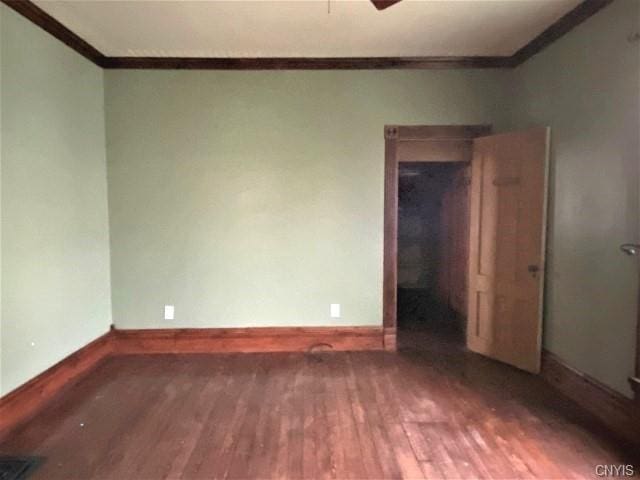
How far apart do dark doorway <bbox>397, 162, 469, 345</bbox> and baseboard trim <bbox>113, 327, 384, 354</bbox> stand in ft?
2.90

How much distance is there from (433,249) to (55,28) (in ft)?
16.8

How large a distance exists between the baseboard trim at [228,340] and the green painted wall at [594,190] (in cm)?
194

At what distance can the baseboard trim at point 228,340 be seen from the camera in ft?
15.2

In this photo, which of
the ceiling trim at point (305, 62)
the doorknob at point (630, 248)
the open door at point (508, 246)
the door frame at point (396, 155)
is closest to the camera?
the doorknob at point (630, 248)

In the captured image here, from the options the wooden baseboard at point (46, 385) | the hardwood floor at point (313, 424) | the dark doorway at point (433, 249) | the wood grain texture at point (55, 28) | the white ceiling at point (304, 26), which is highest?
the white ceiling at point (304, 26)

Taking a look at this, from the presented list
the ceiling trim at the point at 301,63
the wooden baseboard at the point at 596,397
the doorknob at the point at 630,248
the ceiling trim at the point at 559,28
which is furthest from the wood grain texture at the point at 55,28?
the wooden baseboard at the point at 596,397

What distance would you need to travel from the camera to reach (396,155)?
4613mm

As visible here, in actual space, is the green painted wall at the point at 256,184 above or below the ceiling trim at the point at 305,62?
below

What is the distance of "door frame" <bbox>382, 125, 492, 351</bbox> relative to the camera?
461cm

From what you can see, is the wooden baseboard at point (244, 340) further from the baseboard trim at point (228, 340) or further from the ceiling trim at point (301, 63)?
the ceiling trim at point (301, 63)

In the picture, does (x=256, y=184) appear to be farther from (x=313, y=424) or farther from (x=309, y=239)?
(x=313, y=424)

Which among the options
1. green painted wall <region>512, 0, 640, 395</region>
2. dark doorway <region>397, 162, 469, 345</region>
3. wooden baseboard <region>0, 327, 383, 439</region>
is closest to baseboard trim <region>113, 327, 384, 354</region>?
wooden baseboard <region>0, 327, 383, 439</region>

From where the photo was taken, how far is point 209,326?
466 centimetres

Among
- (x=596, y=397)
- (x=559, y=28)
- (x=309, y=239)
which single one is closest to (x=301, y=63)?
(x=309, y=239)
